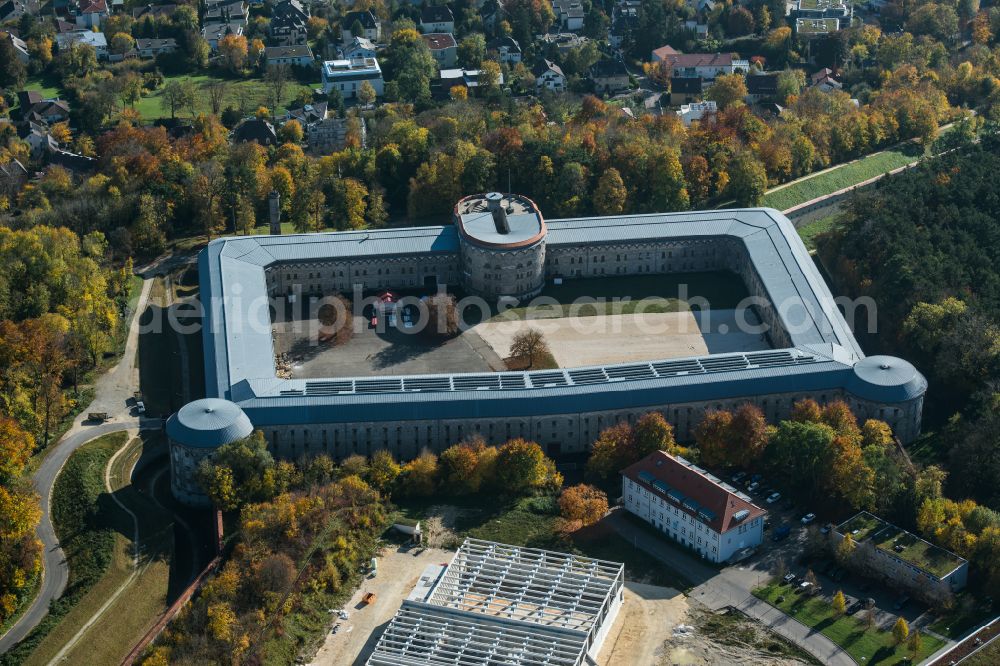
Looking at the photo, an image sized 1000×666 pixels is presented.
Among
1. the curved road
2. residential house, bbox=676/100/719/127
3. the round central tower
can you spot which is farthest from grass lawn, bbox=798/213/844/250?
Result: the curved road

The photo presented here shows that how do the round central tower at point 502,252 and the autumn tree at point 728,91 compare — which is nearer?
the round central tower at point 502,252

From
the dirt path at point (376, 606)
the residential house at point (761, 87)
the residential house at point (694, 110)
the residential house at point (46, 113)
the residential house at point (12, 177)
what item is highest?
the residential house at point (761, 87)

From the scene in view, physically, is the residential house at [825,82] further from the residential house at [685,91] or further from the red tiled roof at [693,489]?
the red tiled roof at [693,489]

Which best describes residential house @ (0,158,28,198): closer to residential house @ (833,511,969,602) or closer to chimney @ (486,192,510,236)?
chimney @ (486,192,510,236)

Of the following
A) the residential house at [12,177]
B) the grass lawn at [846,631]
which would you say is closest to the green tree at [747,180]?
the grass lawn at [846,631]

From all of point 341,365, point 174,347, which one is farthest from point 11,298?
point 341,365

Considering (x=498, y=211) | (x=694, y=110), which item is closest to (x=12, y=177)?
(x=498, y=211)

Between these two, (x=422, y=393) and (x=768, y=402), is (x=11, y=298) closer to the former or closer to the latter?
(x=422, y=393)
